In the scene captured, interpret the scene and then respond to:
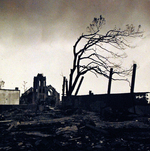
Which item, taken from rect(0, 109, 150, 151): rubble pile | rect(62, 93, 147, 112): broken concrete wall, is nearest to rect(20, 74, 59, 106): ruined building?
rect(62, 93, 147, 112): broken concrete wall

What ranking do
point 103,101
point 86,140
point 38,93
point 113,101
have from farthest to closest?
1. point 38,93
2. point 103,101
3. point 113,101
4. point 86,140

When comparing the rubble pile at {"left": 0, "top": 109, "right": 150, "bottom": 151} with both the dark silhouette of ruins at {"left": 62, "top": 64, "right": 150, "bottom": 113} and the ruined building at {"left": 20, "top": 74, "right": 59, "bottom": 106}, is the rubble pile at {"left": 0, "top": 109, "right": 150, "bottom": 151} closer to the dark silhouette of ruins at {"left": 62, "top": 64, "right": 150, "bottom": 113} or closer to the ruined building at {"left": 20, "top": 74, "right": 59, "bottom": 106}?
the dark silhouette of ruins at {"left": 62, "top": 64, "right": 150, "bottom": 113}

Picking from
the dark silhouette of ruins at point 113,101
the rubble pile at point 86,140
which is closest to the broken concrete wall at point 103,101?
the dark silhouette of ruins at point 113,101

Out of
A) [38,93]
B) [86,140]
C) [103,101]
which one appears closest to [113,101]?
[103,101]

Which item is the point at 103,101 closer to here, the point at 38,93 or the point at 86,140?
the point at 86,140

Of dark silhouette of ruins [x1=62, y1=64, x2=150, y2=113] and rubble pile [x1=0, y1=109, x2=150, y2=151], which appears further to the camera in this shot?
dark silhouette of ruins [x1=62, y1=64, x2=150, y2=113]

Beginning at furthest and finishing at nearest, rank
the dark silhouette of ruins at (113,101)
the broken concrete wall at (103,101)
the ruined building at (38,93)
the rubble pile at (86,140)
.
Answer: the ruined building at (38,93), the broken concrete wall at (103,101), the dark silhouette of ruins at (113,101), the rubble pile at (86,140)

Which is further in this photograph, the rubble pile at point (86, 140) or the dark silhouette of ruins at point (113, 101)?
the dark silhouette of ruins at point (113, 101)

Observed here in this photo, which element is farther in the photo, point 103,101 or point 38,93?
point 38,93

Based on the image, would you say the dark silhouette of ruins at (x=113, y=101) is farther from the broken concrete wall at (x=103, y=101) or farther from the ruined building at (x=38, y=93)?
the ruined building at (x=38, y=93)

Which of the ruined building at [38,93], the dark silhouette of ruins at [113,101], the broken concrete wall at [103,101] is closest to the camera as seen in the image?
the dark silhouette of ruins at [113,101]

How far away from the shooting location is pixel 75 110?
12.4 metres

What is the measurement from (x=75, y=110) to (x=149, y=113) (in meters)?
5.17

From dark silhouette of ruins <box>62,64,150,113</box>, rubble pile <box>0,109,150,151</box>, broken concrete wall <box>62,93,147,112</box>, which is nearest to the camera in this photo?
rubble pile <box>0,109,150,151</box>
